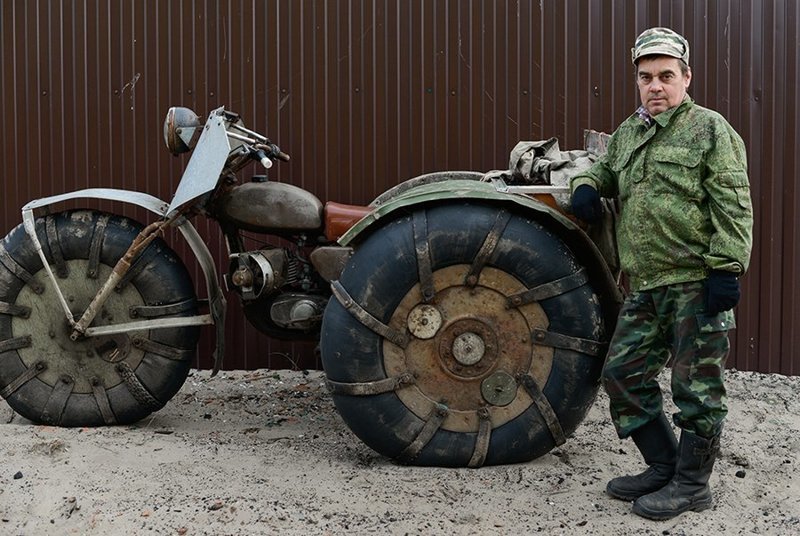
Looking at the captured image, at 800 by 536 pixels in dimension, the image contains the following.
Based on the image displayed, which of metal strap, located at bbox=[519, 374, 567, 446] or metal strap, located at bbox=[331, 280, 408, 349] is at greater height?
metal strap, located at bbox=[331, 280, 408, 349]

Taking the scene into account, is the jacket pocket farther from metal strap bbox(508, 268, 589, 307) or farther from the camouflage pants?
metal strap bbox(508, 268, 589, 307)

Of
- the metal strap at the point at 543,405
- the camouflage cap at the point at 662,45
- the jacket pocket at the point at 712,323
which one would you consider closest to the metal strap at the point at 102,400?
the metal strap at the point at 543,405

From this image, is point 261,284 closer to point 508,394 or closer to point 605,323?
point 508,394

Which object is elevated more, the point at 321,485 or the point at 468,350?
the point at 468,350

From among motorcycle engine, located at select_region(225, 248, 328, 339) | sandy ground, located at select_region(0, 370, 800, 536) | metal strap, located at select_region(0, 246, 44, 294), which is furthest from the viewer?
metal strap, located at select_region(0, 246, 44, 294)

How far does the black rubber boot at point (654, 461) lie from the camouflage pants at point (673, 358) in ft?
0.22

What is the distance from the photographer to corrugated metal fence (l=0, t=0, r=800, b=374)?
19.5ft

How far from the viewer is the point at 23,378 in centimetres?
471

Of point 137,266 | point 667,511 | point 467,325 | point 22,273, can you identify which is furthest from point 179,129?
point 667,511

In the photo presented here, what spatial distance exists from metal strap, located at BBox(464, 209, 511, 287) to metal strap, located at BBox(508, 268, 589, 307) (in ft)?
0.66

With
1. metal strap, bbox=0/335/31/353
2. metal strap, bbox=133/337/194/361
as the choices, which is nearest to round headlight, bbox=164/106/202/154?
metal strap, bbox=133/337/194/361

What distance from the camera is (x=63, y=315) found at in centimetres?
476

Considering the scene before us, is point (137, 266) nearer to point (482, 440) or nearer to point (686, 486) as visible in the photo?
point (482, 440)

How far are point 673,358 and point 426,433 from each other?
45.1 inches
